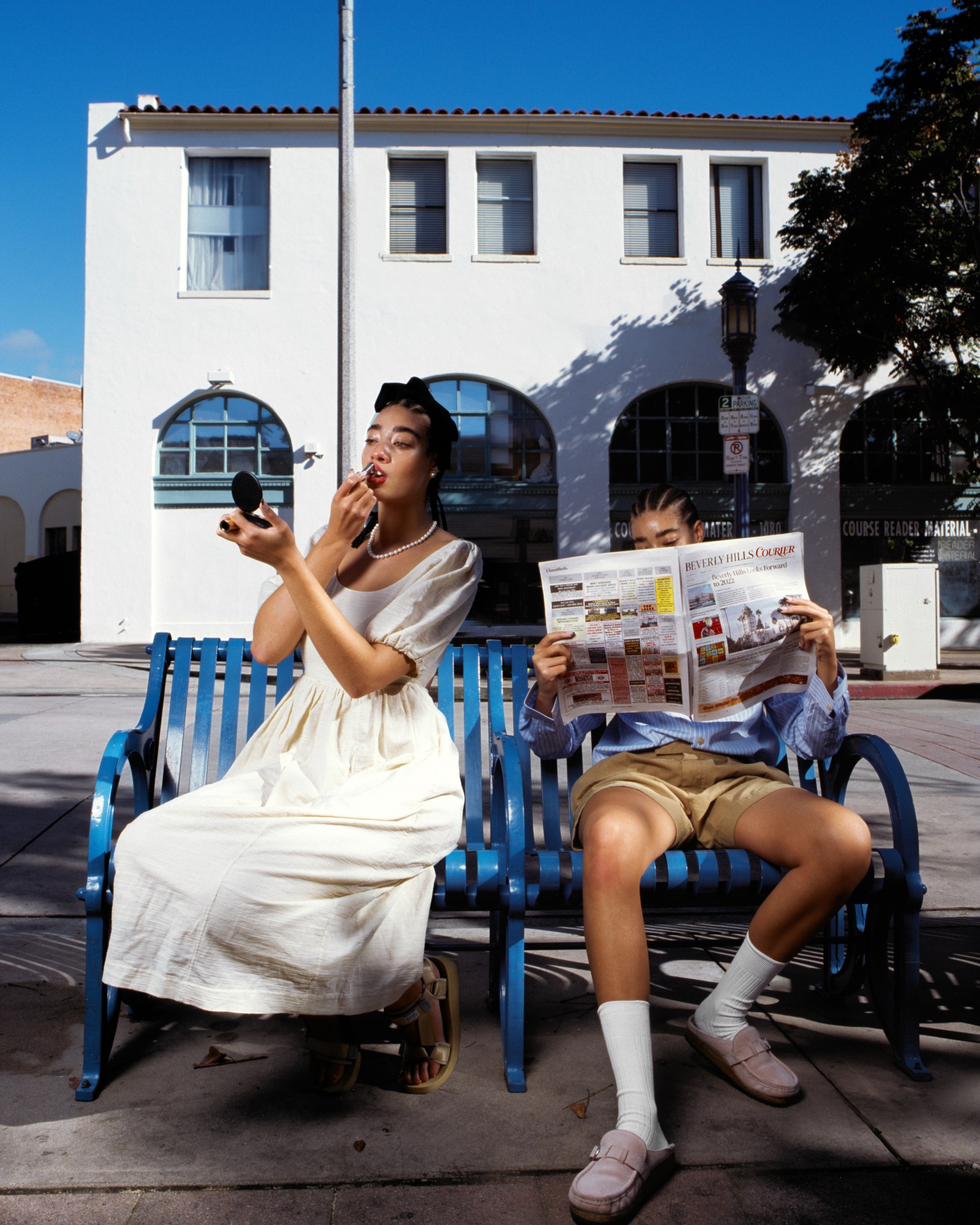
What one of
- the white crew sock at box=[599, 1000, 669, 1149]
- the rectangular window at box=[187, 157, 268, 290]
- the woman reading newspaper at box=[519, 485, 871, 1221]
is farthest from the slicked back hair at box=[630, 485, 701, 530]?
the rectangular window at box=[187, 157, 268, 290]

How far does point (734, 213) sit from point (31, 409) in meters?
35.0

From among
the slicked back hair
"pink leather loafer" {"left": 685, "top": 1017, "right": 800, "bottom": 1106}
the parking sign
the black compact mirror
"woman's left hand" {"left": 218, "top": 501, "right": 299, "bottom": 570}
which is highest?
the parking sign

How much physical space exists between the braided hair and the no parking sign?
794cm

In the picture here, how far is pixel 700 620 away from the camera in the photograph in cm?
247

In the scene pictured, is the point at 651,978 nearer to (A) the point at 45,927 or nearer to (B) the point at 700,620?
(B) the point at 700,620

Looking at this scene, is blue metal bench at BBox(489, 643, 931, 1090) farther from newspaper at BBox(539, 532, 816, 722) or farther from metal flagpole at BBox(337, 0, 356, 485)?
metal flagpole at BBox(337, 0, 356, 485)

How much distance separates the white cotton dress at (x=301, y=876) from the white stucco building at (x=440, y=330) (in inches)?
604

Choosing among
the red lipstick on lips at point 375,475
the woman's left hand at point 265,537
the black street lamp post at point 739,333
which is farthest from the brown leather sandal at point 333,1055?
the black street lamp post at point 739,333

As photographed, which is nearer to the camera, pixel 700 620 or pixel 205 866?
pixel 205 866

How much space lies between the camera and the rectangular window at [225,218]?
1817 cm

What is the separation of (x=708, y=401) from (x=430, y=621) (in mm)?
16757

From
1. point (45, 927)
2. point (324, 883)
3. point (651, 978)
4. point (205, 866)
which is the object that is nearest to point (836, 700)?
point (651, 978)

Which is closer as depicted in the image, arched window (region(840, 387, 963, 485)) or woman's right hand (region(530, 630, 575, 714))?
woman's right hand (region(530, 630, 575, 714))

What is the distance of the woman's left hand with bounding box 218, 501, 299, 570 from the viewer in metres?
2.25
